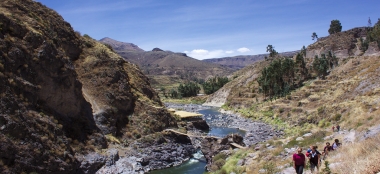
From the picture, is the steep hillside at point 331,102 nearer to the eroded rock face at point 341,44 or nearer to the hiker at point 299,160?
the hiker at point 299,160

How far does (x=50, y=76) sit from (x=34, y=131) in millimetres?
7833

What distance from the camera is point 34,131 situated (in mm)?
24953

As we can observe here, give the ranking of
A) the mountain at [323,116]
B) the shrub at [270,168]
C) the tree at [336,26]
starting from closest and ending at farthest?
the mountain at [323,116] → the shrub at [270,168] → the tree at [336,26]

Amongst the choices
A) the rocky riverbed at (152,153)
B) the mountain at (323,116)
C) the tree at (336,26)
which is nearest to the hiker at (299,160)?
the mountain at (323,116)

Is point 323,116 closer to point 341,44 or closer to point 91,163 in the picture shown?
point 91,163

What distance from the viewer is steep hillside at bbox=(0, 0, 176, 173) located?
24.0 m

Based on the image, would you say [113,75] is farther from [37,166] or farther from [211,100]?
[211,100]

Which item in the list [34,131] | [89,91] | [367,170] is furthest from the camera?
[89,91]

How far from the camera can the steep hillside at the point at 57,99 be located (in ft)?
78.6

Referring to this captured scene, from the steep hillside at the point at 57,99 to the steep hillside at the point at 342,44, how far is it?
92.1 meters

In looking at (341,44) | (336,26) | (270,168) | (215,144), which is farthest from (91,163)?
(336,26)

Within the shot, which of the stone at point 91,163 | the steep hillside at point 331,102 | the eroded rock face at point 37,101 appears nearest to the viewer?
the eroded rock face at point 37,101

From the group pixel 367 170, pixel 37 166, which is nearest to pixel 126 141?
pixel 37 166

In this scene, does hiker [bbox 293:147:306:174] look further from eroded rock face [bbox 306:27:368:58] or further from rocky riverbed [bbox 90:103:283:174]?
eroded rock face [bbox 306:27:368:58]
